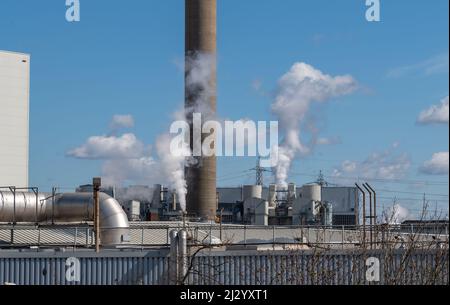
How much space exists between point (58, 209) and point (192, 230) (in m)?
7.61

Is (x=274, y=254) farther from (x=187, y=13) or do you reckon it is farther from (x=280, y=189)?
(x=280, y=189)

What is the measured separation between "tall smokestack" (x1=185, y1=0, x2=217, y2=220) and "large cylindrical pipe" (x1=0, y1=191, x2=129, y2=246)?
72.1ft

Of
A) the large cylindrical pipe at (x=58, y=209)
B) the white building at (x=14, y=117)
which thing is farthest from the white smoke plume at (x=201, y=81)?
the large cylindrical pipe at (x=58, y=209)

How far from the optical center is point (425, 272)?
16.8 m

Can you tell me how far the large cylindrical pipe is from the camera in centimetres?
4059

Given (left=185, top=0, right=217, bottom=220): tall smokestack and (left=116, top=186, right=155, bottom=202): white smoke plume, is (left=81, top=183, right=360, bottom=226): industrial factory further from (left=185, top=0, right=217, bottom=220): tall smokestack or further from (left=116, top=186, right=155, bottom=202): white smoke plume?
(left=185, top=0, right=217, bottom=220): tall smokestack

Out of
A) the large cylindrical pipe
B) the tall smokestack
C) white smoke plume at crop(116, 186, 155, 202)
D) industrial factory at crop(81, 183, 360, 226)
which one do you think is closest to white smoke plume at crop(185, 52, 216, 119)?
the tall smokestack

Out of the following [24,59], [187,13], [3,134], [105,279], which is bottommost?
[105,279]

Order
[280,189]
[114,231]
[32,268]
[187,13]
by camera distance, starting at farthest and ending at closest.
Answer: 1. [280,189]
2. [187,13]
3. [114,231]
4. [32,268]

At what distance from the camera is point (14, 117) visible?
183 feet

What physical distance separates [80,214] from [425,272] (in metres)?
27.2

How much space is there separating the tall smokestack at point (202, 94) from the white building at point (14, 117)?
42.5 feet
